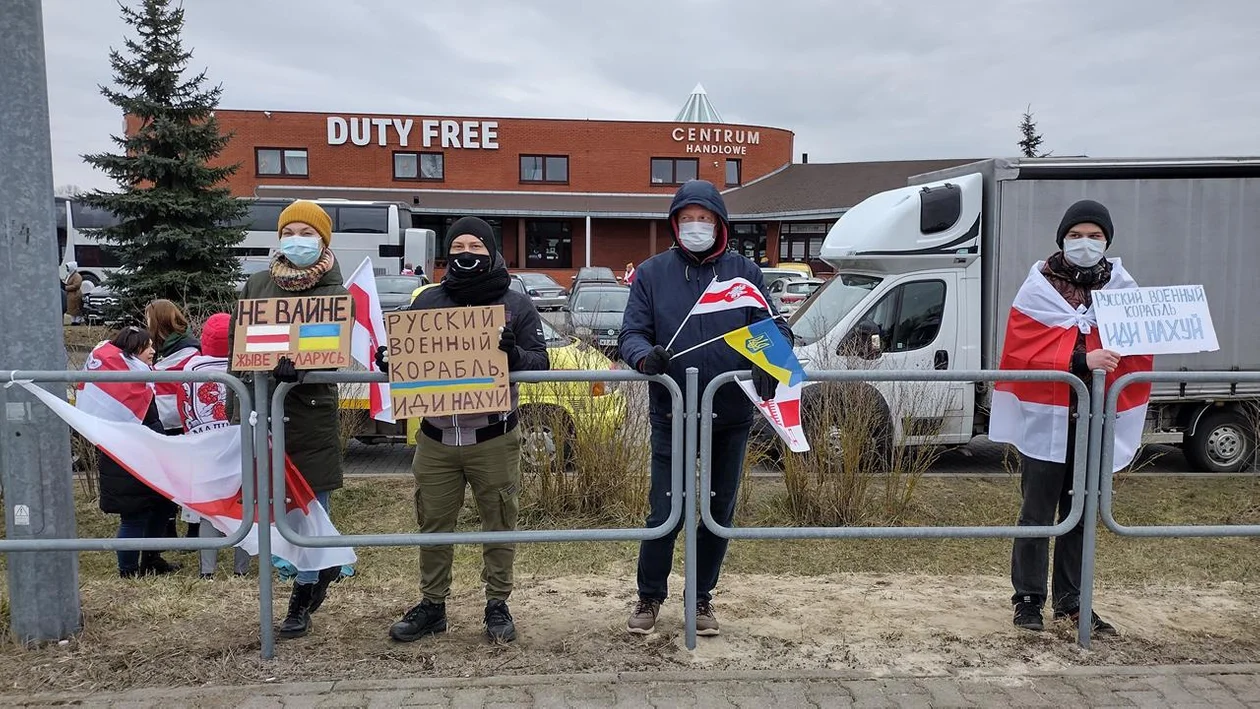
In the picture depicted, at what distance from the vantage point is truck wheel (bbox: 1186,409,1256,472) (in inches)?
340

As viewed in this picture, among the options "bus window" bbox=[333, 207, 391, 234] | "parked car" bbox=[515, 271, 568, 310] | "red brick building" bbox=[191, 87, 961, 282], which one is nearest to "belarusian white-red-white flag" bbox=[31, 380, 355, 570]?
"parked car" bbox=[515, 271, 568, 310]

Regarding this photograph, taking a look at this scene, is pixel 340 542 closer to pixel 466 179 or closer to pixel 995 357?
pixel 995 357

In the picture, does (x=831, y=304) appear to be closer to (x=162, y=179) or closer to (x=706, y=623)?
(x=706, y=623)

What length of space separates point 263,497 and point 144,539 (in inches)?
21.5

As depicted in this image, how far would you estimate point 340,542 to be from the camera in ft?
12.6

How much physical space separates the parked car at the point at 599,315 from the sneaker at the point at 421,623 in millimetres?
3430

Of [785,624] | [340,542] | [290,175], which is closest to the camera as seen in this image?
[340,542]

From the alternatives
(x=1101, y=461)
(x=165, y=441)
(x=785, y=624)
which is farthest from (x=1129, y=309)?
(x=165, y=441)

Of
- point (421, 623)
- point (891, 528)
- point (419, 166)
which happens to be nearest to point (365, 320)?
point (421, 623)

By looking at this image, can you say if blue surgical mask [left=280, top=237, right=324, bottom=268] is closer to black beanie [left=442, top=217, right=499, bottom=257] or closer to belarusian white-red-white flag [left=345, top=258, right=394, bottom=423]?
belarusian white-red-white flag [left=345, top=258, right=394, bottom=423]

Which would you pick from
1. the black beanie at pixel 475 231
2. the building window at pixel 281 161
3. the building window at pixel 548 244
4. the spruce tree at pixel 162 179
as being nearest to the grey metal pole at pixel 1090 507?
the black beanie at pixel 475 231

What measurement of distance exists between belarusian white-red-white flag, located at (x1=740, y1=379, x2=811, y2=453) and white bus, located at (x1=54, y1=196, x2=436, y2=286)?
84.7 ft

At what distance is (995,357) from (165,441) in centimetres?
716

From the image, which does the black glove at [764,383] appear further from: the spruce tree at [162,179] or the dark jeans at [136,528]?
the spruce tree at [162,179]
